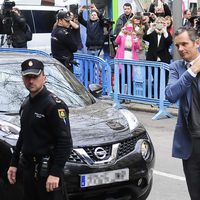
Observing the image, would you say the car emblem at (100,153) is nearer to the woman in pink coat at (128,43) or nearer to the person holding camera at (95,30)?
the woman in pink coat at (128,43)

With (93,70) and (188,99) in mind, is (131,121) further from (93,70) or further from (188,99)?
(93,70)

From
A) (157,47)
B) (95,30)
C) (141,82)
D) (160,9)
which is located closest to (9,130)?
(141,82)

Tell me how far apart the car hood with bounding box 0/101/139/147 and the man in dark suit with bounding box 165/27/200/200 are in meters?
0.97

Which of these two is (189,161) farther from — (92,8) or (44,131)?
(92,8)

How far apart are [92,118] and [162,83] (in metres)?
4.66

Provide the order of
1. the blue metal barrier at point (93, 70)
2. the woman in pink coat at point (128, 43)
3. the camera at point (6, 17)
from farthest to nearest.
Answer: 1. the camera at point (6, 17)
2. the woman in pink coat at point (128, 43)
3. the blue metal barrier at point (93, 70)

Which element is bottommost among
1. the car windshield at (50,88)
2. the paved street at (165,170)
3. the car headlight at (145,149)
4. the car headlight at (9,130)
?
the paved street at (165,170)

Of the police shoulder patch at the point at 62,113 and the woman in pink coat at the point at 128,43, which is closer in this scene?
the police shoulder patch at the point at 62,113

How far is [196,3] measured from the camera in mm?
21469

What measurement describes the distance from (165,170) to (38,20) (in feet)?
36.6

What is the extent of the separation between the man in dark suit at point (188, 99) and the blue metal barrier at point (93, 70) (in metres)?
6.92

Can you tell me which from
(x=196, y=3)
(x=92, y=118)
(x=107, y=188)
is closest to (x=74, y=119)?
(x=92, y=118)

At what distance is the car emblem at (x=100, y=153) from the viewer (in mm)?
4386

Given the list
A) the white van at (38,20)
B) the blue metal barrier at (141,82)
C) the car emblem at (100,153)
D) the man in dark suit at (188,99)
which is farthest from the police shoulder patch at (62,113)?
the white van at (38,20)
